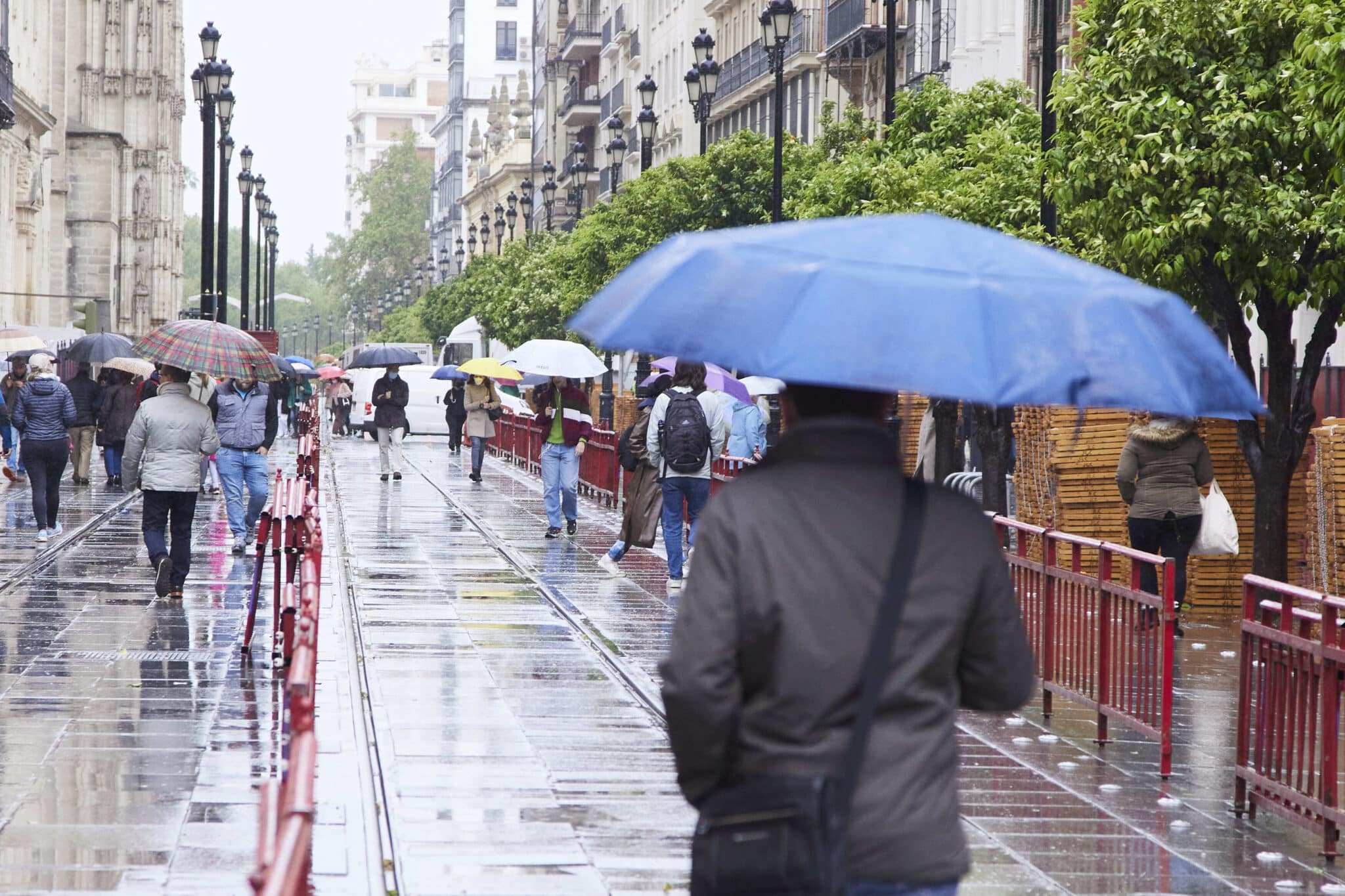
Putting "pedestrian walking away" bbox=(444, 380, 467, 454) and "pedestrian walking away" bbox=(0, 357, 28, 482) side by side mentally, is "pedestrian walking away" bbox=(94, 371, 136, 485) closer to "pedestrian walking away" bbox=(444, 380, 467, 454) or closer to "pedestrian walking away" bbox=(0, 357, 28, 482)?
"pedestrian walking away" bbox=(0, 357, 28, 482)

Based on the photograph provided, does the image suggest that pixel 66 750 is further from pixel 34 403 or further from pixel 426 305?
pixel 426 305

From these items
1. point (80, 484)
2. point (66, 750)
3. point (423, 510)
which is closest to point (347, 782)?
point (66, 750)

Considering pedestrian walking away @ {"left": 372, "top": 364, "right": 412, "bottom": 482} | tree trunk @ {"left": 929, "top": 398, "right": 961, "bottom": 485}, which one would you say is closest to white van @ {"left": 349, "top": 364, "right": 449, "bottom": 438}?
pedestrian walking away @ {"left": 372, "top": 364, "right": 412, "bottom": 482}

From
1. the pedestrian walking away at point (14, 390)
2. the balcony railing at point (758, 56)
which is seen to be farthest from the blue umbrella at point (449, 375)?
the pedestrian walking away at point (14, 390)

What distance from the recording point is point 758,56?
212ft

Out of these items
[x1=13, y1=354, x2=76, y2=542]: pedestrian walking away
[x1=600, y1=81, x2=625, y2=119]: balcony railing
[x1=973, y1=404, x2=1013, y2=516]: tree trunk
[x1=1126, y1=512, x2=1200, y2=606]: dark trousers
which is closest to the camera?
[x1=1126, y1=512, x2=1200, y2=606]: dark trousers

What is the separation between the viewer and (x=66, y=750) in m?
9.34

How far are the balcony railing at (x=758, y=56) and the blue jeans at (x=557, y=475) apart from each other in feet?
103

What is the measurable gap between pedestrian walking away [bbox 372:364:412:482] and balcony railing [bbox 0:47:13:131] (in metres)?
15.1

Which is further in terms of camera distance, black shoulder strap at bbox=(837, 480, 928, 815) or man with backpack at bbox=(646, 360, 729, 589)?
man with backpack at bbox=(646, 360, 729, 589)

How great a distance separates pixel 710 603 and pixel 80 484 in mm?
28574

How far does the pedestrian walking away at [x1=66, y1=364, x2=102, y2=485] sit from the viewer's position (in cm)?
3023

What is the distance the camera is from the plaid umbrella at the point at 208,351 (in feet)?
50.8

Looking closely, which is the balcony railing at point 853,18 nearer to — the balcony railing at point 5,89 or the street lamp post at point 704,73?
the street lamp post at point 704,73
